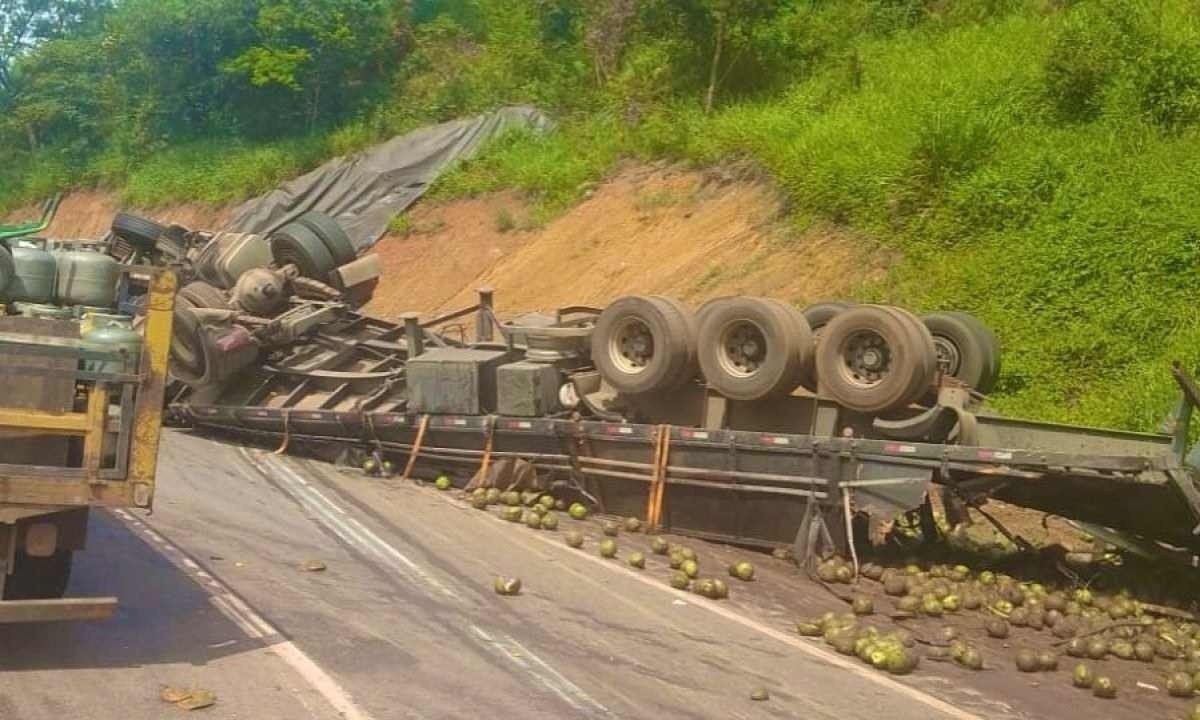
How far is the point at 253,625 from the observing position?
7.75 m

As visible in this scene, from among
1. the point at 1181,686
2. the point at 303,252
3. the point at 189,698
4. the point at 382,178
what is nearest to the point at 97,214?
the point at 382,178

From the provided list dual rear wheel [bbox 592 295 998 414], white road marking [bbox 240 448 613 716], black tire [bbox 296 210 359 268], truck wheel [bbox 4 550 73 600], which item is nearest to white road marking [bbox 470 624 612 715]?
white road marking [bbox 240 448 613 716]

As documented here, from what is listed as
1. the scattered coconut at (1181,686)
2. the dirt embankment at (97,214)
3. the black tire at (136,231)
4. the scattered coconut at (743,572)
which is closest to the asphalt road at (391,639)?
the scattered coconut at (743,572)

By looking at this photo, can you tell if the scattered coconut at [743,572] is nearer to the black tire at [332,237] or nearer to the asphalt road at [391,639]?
the asphalt road at [391,639]

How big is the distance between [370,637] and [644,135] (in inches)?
731

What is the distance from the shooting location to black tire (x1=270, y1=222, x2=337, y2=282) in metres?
16.3

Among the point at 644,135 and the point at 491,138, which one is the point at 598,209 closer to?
the point at 644,135

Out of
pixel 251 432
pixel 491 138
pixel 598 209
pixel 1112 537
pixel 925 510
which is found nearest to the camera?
pixel 1112 537

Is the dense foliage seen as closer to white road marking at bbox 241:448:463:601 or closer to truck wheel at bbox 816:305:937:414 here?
truck wheel at bbox 816:305:937:414

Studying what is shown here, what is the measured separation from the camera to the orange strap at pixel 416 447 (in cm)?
1324

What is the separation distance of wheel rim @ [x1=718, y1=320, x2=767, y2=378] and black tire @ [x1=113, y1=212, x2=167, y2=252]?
9049 millimetres

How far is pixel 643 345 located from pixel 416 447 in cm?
280

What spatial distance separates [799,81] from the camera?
24.9m

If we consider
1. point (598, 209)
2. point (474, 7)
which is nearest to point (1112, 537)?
point (598, 209)
